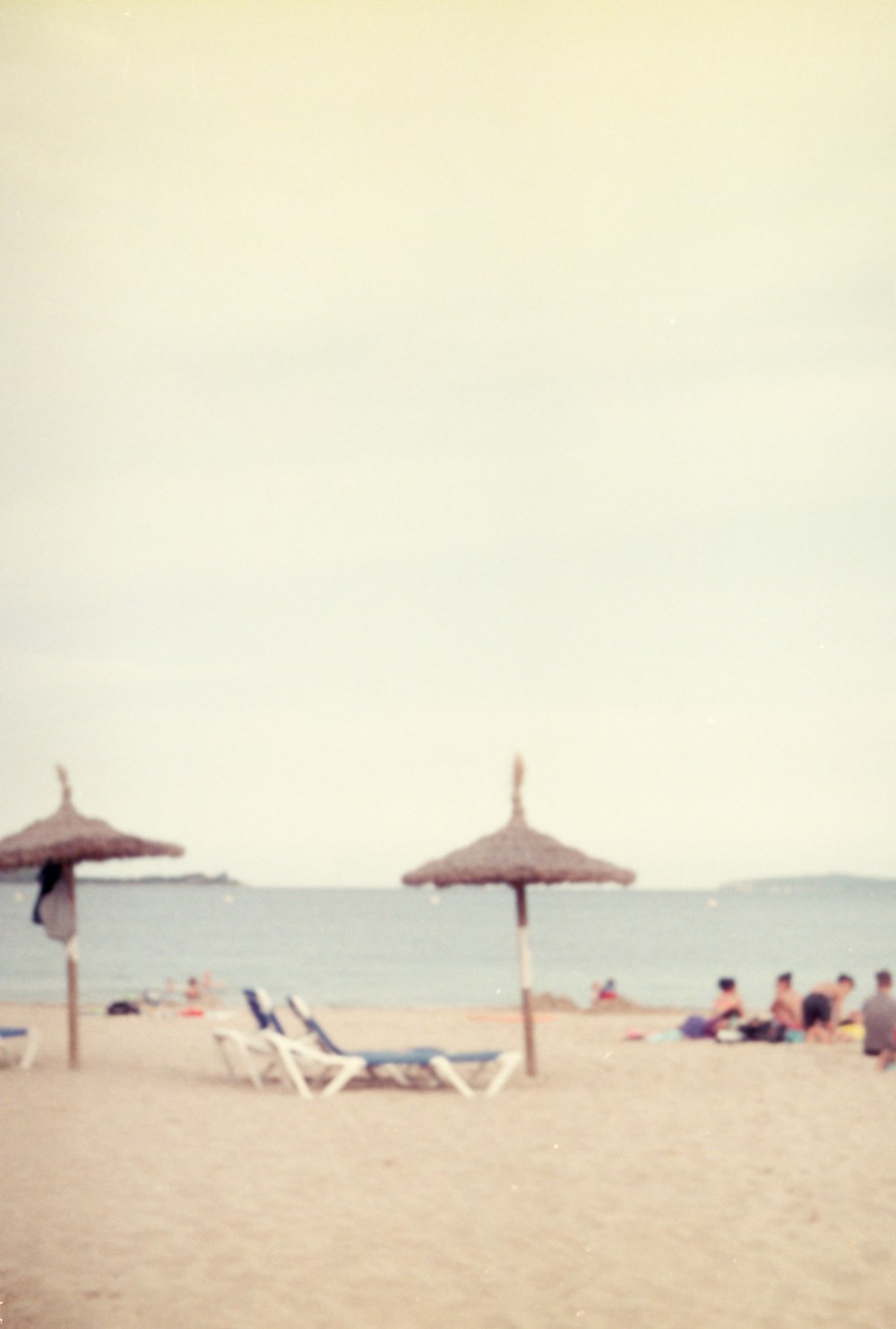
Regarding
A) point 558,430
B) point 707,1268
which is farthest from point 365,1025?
point 707,1268

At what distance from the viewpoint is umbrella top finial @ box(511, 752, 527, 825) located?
30.0 ft

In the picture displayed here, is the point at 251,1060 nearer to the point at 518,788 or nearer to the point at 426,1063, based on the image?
the point at 426,1063

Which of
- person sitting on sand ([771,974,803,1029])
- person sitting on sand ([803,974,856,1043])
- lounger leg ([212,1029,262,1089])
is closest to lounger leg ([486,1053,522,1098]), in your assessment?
lounger leg ([212,1029,262,1089])

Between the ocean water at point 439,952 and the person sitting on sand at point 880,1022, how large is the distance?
391 cm

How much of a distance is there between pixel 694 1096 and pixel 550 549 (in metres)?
3.78

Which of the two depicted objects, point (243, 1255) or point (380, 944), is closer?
point (243, 1255)

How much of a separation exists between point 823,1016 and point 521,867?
13.4 ft

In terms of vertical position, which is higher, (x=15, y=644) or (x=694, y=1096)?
(x=15, y=644)

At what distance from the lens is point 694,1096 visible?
27.9 ft

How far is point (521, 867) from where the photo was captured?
893 centimetres

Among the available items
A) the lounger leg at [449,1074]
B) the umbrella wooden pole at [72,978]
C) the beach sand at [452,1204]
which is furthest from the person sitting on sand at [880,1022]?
the umbrella wooden pole at [72,978]

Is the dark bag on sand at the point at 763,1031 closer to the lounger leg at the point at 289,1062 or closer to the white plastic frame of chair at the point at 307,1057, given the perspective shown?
the white plastic frame of chair at the point at 307,1057

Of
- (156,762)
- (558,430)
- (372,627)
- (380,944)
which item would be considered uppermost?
(558,430)

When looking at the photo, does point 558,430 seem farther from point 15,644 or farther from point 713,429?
point 15,644
